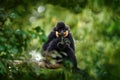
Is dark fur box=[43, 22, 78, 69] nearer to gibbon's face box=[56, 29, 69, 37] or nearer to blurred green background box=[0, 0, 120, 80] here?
gibbon's face box=[56, 29, 69, 37]

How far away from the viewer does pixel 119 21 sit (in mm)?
6434

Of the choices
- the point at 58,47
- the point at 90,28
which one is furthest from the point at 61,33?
the point at 90,28

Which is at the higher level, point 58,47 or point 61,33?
point 61,33

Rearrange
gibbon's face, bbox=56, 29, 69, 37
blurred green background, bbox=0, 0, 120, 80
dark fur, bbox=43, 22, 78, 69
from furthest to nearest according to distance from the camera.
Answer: blurred green background, bbox=0, 0, 120, 80
gibbon's face, bbox=56, 29, 69, 37
dark fur, bbox=43, 22, 78, 69

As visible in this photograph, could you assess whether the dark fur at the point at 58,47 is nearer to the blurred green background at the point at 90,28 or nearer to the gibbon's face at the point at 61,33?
the gibbon's face at the point at 61,33

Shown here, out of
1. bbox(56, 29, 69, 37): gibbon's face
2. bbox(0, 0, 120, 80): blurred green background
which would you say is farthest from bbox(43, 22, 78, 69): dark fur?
bbox(0, 0, 120, 80): blurred green background

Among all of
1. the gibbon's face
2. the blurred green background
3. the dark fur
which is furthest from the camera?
the blurred green background

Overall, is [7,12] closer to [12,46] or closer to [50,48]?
[12,46]

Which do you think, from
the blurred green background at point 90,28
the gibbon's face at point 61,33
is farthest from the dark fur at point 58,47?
the blurred green background at point 90,28

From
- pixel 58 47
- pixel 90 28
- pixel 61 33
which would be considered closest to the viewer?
pixel 58 47

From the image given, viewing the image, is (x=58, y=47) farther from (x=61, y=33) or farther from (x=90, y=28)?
(x=90, y=28)

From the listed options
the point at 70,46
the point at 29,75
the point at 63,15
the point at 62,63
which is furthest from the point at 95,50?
the point at 29,75

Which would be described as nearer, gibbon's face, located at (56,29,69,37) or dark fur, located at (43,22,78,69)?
dark fur, located at (43,22,78,69)

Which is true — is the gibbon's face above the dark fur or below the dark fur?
above
